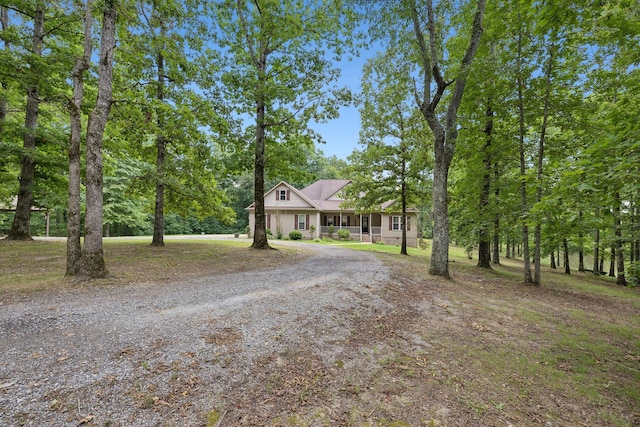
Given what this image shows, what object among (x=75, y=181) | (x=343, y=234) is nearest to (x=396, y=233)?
(x=343, y=234)

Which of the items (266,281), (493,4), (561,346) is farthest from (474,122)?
(266,281)

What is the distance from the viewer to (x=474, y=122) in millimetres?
11742

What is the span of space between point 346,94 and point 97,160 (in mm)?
10253

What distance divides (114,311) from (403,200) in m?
15.1

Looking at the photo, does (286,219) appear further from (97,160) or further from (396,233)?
(97,160)

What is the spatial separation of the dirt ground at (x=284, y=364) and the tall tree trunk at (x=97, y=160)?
1099 millimetres

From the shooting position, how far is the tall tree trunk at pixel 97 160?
6.38m

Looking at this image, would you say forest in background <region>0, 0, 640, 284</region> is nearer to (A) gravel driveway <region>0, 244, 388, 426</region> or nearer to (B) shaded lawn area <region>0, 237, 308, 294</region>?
(B) shaded lawn area <region>0, 237, 308, 294</region>

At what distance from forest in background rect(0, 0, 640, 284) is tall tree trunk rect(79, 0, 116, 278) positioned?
232mm

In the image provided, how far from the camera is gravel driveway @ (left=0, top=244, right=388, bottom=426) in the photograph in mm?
2340

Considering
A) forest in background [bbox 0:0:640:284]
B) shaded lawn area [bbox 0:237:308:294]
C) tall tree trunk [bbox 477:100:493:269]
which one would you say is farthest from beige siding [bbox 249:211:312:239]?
tall tree trunk [bbox 477:100:493:269]

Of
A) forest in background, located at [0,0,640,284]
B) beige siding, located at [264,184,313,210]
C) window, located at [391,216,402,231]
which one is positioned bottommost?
window, located at [391,216,402,231]

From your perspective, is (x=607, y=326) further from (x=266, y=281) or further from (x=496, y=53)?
(x=496, y=53)

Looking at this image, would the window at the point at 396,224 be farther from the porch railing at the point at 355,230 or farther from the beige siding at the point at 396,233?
the porch railing at the point at 355,230
